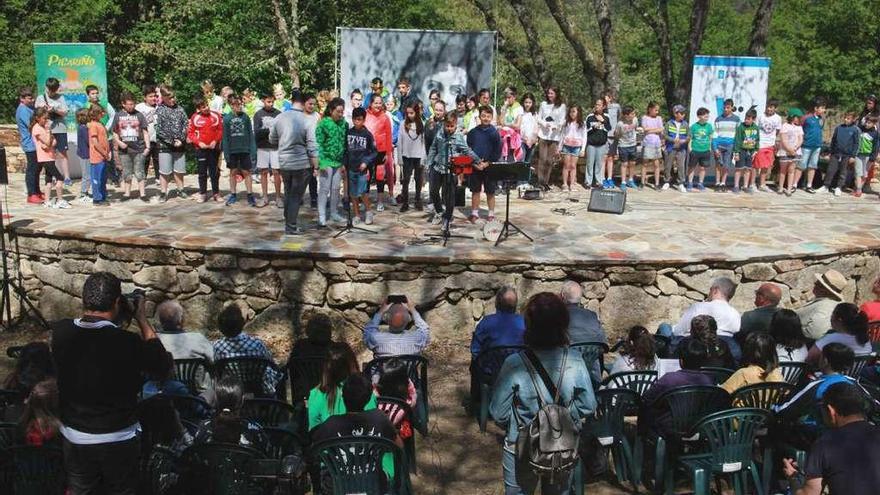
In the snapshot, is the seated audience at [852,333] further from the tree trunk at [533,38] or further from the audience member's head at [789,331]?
the tree trunk at [533,38]

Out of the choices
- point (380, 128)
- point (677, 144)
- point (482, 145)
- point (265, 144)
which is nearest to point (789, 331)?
point (482, 145)

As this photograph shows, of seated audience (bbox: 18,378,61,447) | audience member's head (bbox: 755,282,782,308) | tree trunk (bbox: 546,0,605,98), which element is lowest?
seated audience (bbox: 18,378,61,447)

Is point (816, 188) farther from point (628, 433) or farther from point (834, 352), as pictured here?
point (834, 352)

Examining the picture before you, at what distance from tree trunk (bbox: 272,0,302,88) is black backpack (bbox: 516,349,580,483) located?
580 inches

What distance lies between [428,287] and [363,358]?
3.06ft

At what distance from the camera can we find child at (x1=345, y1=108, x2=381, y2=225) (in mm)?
9844

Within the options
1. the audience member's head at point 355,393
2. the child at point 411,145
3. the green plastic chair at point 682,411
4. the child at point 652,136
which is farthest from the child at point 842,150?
the audience member's head at point 355,393

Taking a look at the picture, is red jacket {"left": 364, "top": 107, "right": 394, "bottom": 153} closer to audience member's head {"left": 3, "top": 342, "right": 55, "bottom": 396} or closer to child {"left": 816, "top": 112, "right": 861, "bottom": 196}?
audience member's head {"left": 3, "top": 342, "right": 55, "bottom": 396}

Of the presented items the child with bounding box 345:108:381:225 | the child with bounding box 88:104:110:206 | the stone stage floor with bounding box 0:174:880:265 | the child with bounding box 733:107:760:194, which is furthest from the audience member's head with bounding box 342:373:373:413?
the child with bounding box 733:107:760:194

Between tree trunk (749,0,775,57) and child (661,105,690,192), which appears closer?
child (661,105,690,192)

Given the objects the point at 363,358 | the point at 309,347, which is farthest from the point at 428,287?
the point at 309,347

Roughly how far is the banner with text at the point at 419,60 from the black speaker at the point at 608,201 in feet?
12.7

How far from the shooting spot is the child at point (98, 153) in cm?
1083

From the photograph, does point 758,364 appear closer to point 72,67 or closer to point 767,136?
point 767,136
